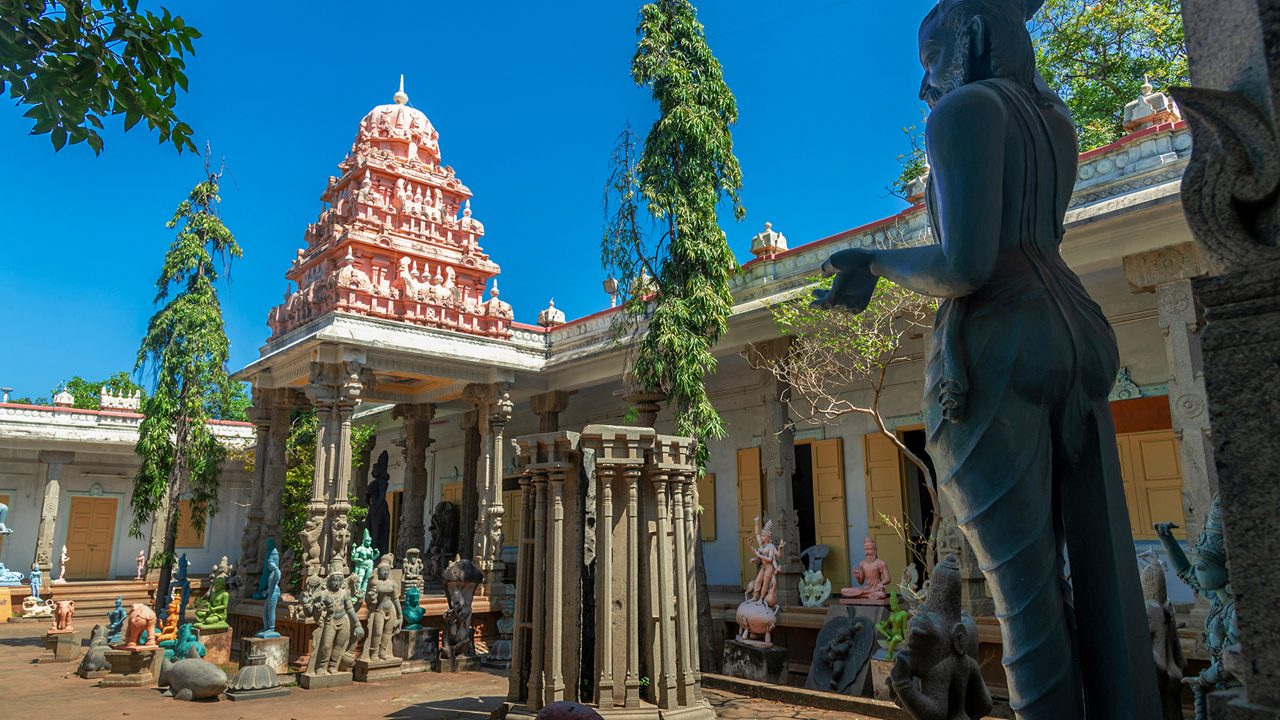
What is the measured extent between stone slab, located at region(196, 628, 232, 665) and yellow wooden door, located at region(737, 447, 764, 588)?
8265 mm

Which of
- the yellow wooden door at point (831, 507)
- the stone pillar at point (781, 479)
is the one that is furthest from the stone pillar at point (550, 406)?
the stone pillar at point (781, 479)

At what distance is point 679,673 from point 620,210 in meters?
5.93

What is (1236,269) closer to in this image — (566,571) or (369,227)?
(566,571)

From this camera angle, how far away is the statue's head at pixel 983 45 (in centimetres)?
208

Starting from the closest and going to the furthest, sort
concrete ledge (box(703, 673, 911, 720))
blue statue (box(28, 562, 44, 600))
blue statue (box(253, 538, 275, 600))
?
1. concrete ledge (box(703, 673, 911, 720))
2. blue statue (box(253, 538, 275, 600))
3. blue statue (box(28, 562, 44, 600))

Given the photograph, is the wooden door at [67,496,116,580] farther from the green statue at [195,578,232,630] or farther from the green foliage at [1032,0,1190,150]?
the green foliage at [1032,0,1190,150]

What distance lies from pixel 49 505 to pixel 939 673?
84.1ft

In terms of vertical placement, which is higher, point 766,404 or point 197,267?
point 197,267

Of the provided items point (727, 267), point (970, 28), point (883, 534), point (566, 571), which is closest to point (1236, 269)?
point (970, 28)

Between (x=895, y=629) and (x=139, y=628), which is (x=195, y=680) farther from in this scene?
(x=895, y=629)

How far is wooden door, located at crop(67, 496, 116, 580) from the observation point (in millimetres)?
23656

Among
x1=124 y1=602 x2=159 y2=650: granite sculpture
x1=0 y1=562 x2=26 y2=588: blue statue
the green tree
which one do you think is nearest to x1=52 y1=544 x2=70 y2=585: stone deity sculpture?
x1=0 y1=562 x2=26 y2=588: blue statue

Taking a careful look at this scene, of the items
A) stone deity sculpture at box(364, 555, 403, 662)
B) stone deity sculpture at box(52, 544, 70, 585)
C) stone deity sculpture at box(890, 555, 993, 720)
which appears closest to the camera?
stone deity sculpture at box(890, 555, 993, 720)

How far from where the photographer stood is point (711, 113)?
10.3 meters
